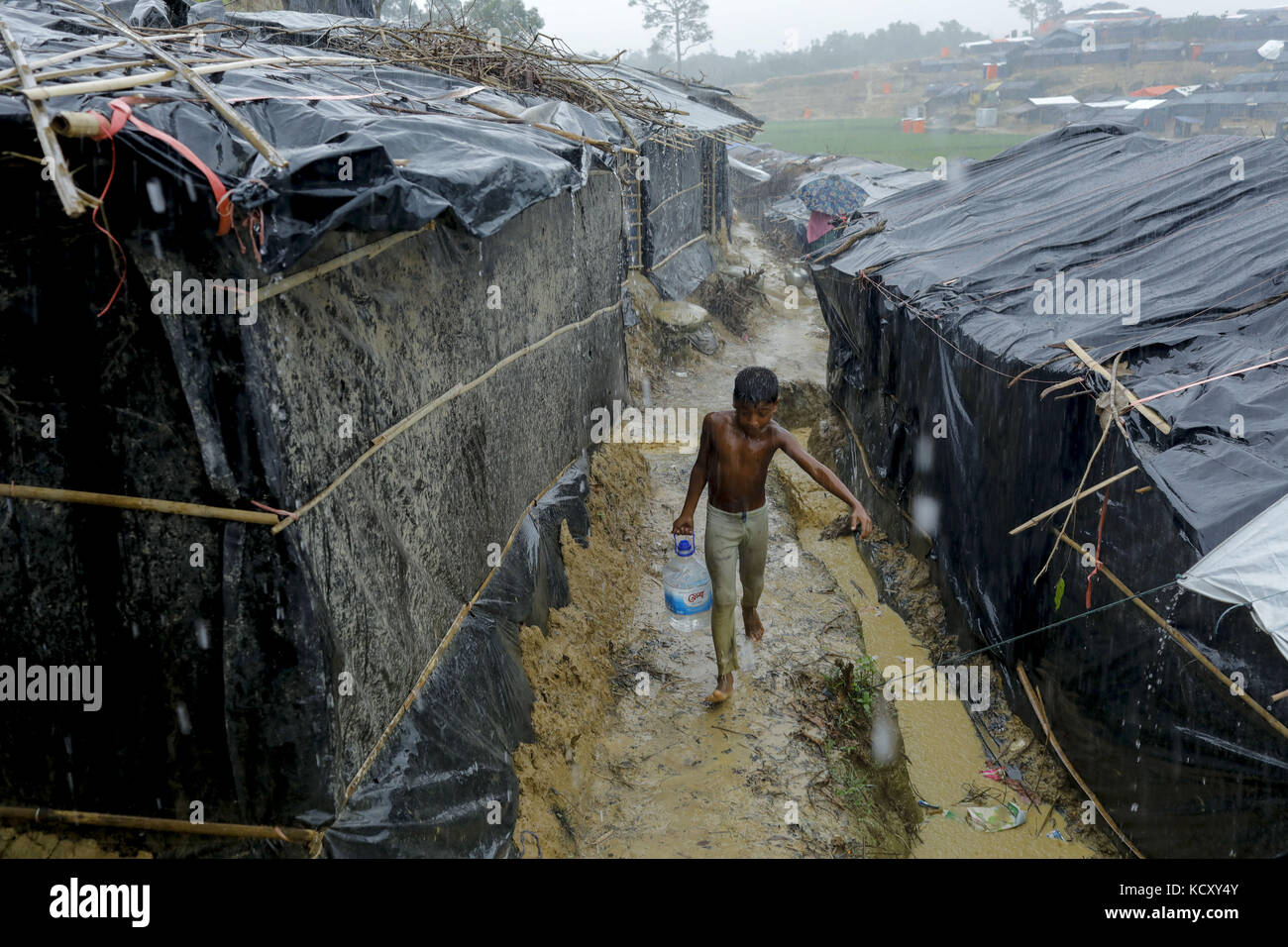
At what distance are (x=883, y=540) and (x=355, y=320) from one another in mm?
6153

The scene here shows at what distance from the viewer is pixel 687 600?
227 inches

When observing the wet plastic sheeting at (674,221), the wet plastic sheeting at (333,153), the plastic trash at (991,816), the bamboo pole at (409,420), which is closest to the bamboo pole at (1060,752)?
the plastic trash at (991,816)

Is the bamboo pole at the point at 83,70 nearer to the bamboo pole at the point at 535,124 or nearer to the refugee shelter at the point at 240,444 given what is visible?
the refugee shelter at the point at 240,444

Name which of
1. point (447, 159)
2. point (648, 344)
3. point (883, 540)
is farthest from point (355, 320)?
point (648, 344)

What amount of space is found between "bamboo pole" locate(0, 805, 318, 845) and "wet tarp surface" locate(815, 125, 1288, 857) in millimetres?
3655

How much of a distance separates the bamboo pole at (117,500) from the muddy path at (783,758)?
2.51 metres

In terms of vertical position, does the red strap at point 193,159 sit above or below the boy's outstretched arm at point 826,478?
above

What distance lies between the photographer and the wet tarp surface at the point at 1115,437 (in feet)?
12.3

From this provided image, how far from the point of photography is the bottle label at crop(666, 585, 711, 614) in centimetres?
577

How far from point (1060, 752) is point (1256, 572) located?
2.07m

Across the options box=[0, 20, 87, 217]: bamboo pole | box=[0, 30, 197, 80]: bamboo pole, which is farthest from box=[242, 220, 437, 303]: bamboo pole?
box=[0, 30, 197, 80]: bamboo pole

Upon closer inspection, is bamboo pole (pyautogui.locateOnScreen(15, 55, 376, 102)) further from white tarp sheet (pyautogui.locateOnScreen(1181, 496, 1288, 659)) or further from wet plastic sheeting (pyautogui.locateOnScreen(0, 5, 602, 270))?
white tarp sheet (pyautogui.locateOnScreen(1181, 496, 1288, 659))

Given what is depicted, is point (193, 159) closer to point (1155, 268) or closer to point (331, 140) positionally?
point (331, 140)

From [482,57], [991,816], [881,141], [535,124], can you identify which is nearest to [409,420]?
[535,124]
